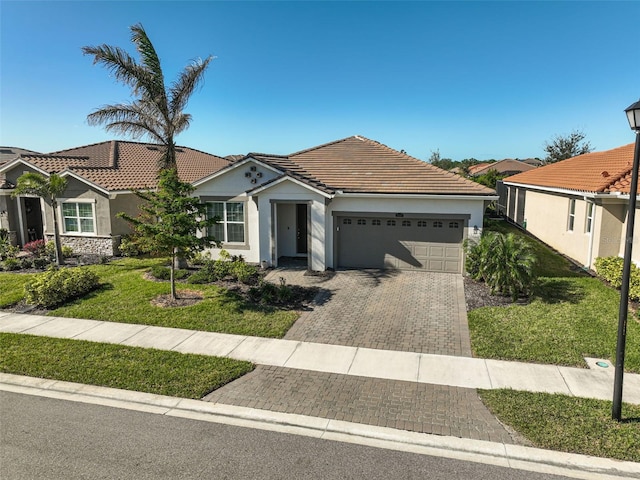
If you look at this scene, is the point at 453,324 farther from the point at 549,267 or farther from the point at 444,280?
the point at 549,267

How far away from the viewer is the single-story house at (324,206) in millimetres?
15812

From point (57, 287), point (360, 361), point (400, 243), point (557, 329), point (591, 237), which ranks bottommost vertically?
point (360, 361)

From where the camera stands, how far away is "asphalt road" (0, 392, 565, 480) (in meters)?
5.49

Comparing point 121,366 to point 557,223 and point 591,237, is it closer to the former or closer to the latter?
→ point 591,237

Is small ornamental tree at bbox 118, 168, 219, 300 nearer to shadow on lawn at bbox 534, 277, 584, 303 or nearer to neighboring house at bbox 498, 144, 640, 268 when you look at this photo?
shadow on lawn at bbox 534, 277, 584, 303

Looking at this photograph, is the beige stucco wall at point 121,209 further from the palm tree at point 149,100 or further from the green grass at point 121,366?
the green grass at point 121,366

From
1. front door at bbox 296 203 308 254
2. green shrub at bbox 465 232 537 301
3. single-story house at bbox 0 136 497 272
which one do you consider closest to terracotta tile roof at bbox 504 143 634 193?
single-story house at bbox 0 136 497 272

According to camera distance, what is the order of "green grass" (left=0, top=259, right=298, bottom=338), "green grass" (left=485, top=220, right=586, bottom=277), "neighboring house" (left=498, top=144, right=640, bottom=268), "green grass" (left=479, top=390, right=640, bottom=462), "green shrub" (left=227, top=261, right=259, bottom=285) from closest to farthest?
"green grass" (left=479, top=390, right=640, bottom=462), "green grass" (left=0, top=259, right=298, bottom=338), "green shrub" (left=227, top=261, right=259, bottom=285), "neighboring house" (left=498, top=144, right=640, bottom=268), "green grass" (left=485, top=220, right=586, bottom=277)

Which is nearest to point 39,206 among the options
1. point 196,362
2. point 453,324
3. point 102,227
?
point 102,227

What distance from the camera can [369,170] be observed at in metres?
17.9

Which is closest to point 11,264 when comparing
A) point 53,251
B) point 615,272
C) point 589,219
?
point 53,251

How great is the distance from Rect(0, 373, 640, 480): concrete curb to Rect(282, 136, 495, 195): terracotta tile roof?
10580 mm

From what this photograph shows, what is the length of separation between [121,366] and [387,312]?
22.6 feet

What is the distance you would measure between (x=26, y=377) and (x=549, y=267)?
16.9 metres
